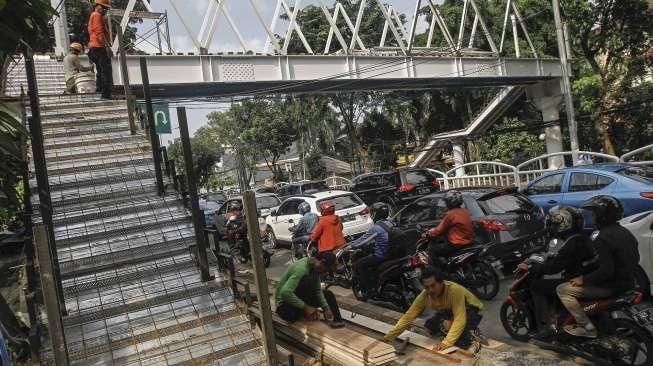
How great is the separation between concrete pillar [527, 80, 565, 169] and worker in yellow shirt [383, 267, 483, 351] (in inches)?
815

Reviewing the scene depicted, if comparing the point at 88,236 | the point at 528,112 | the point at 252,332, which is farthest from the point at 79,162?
the point at 528,112

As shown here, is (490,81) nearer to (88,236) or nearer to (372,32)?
(372,32)

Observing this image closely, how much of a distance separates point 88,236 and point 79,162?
5.20ft

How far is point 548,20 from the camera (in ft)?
82.7

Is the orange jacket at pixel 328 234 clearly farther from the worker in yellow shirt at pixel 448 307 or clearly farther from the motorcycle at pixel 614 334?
the motorcycle at pixel 614 334

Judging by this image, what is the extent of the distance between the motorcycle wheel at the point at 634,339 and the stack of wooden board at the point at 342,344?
74.1 inches

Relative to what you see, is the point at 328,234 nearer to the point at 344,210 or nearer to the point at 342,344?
the point at 344,210

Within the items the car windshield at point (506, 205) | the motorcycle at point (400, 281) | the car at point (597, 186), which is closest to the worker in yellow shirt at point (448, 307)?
the motorcycle at point (400, 281)

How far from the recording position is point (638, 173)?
9672 mm

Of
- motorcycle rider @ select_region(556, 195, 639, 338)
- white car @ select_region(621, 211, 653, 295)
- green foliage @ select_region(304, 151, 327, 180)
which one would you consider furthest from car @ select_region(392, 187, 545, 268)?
green foliage @ select_region(304, 151, 327, 180)

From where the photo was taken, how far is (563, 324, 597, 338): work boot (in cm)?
464

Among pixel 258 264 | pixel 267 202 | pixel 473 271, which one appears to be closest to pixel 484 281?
pixel 473 271

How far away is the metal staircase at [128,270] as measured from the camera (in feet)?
16.2

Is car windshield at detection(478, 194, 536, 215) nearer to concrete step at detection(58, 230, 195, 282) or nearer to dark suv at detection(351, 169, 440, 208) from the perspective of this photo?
concrete step at detection(58, 230, 195, 282)
